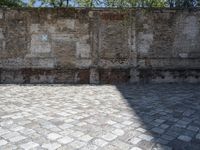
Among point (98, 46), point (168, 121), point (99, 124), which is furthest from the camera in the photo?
point (98, 46)

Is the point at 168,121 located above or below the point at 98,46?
below

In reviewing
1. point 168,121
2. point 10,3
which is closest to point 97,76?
point 168,121

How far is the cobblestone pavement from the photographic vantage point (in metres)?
3.98

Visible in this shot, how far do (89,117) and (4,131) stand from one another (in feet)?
5.68

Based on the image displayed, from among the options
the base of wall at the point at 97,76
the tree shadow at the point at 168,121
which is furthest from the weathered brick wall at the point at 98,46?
the tree shadow at the point at 168,121

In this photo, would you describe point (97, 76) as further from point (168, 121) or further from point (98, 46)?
point (168, 121)

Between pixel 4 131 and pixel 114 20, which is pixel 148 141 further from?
pixel 114 20

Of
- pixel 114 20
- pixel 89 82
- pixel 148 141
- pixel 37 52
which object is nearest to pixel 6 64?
pixel 37 52

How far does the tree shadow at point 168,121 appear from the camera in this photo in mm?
4066

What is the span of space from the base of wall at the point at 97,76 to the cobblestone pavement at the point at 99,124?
470 cm

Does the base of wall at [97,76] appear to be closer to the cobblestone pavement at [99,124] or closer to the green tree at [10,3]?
the cobblestone pavement at [99,124]

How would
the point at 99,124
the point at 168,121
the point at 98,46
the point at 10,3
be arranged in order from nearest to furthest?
1. the point at 99,124
2. the point at 168,121
3. the point at 98,46
4. the point at 10,3

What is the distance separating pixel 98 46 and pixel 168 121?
7.67 m

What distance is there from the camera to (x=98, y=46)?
1252 cm
